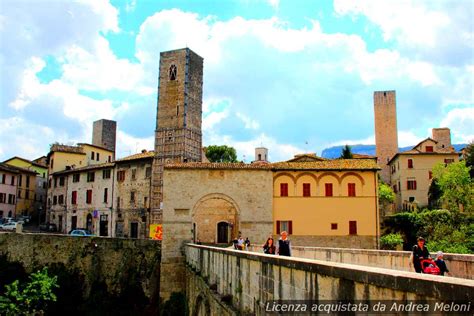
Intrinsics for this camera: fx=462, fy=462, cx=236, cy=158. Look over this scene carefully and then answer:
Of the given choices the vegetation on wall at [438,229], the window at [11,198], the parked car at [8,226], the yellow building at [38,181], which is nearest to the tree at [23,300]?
the parked car at [8,226]

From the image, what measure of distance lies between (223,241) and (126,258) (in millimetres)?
9034

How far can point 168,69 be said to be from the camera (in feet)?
173

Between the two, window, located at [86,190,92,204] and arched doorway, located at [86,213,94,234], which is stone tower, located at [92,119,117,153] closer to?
window, located at [86,190,92,204]

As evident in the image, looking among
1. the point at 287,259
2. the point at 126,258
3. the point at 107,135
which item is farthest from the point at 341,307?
the point at 107,135

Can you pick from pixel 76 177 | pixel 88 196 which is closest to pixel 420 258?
pixel 88 196

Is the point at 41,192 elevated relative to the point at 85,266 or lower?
elevated

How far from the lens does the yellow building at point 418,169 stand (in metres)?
55.1

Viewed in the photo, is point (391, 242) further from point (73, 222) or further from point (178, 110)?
point (73, 222)

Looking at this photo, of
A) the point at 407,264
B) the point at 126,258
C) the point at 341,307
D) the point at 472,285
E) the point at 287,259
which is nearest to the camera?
the point at 472,285

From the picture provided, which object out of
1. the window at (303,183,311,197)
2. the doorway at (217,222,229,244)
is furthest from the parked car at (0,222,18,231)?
the window at (303,183,311,197)

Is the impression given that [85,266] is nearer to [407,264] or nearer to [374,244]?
[374,244]

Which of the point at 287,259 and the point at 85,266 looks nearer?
the point at 287,259

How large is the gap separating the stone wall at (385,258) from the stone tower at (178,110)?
31144 mm

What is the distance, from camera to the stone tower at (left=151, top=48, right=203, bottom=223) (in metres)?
50.2
